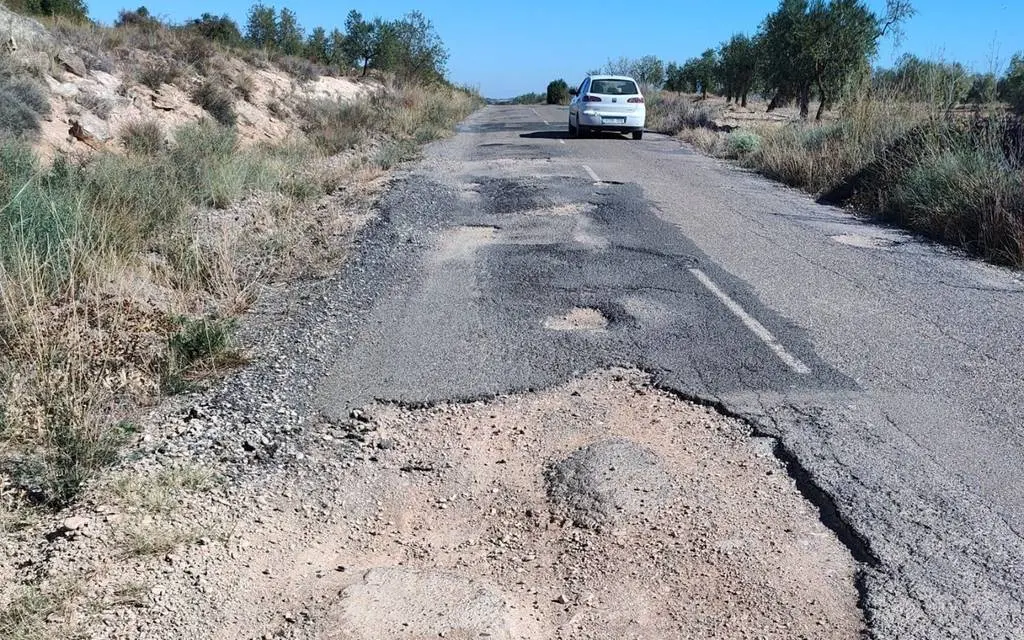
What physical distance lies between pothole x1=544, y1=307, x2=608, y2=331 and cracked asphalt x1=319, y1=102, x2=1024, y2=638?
0.06 meters

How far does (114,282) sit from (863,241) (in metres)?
7.71

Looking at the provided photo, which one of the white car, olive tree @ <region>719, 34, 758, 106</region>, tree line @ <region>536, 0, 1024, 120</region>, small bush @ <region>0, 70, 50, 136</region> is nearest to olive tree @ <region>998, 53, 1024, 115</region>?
tree line @ <region>536, 0, 1024, 120</region>

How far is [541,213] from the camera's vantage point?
34.3 ft

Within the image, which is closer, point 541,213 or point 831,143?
point 541,213

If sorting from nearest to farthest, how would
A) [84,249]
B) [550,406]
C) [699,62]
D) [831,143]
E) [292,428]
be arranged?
[292,428] → [550,406] → [84,249] → [831,143] → [699,62]

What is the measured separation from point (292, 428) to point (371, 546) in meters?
1.15

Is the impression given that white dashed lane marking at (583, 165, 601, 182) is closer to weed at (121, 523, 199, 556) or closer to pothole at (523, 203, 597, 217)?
pothole at (523, 203, 597, 217)

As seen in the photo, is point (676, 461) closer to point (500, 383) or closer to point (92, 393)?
point (500, 383)

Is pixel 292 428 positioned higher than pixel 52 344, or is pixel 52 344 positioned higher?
pixel 52 344

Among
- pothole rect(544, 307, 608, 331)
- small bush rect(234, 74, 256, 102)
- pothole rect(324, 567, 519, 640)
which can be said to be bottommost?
pothole rect(324, 567, 519, 640)

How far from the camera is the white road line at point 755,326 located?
17.3ft

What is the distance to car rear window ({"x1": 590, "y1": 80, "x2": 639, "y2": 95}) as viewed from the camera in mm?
21484

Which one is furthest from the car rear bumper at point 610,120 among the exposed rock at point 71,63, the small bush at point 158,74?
the exposed rock at point 71,63

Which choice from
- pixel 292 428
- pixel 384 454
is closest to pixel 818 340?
pixel 384 454
